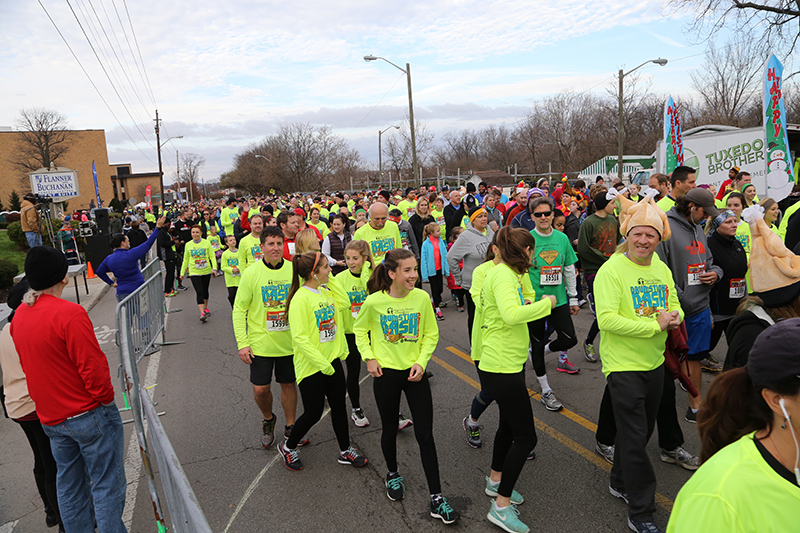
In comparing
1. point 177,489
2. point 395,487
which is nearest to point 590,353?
point 395,487

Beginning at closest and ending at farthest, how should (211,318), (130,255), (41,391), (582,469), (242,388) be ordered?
(41,391), (582,469), (242,388), (130,255), (211,318)

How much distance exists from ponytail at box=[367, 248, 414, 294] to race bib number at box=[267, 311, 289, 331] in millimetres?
1159

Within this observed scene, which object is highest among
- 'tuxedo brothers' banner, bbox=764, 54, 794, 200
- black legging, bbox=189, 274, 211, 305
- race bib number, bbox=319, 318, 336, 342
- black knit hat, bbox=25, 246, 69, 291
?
'tuxedo brothers' banner, bbox=764, 54, 794, 200

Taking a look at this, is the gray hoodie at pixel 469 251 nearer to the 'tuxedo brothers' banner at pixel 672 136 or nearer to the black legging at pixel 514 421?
the black legging at pixel 514 421

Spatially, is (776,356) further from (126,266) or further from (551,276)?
(126,266)

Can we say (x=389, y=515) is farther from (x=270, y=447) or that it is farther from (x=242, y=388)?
(x=242, y=388)

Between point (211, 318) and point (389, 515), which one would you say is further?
point (211, 318)

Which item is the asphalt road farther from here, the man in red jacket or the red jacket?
the red jacket

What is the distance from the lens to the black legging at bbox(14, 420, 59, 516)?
3807 millimetres

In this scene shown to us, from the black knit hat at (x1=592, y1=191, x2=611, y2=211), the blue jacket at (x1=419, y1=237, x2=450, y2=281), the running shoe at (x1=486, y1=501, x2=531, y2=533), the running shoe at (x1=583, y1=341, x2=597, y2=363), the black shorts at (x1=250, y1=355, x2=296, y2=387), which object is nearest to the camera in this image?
the running shoe at (x1=486, y1=501, x2=531, y2=533)

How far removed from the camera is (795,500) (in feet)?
4.50

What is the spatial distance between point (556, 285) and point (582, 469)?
191cm

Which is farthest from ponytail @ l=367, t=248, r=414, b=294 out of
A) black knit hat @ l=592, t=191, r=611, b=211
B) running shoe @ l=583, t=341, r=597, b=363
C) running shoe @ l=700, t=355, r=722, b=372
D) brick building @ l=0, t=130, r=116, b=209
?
brick building @ l=0, t=130, r=116, b=209

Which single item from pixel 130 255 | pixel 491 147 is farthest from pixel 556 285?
pixel 491 147
